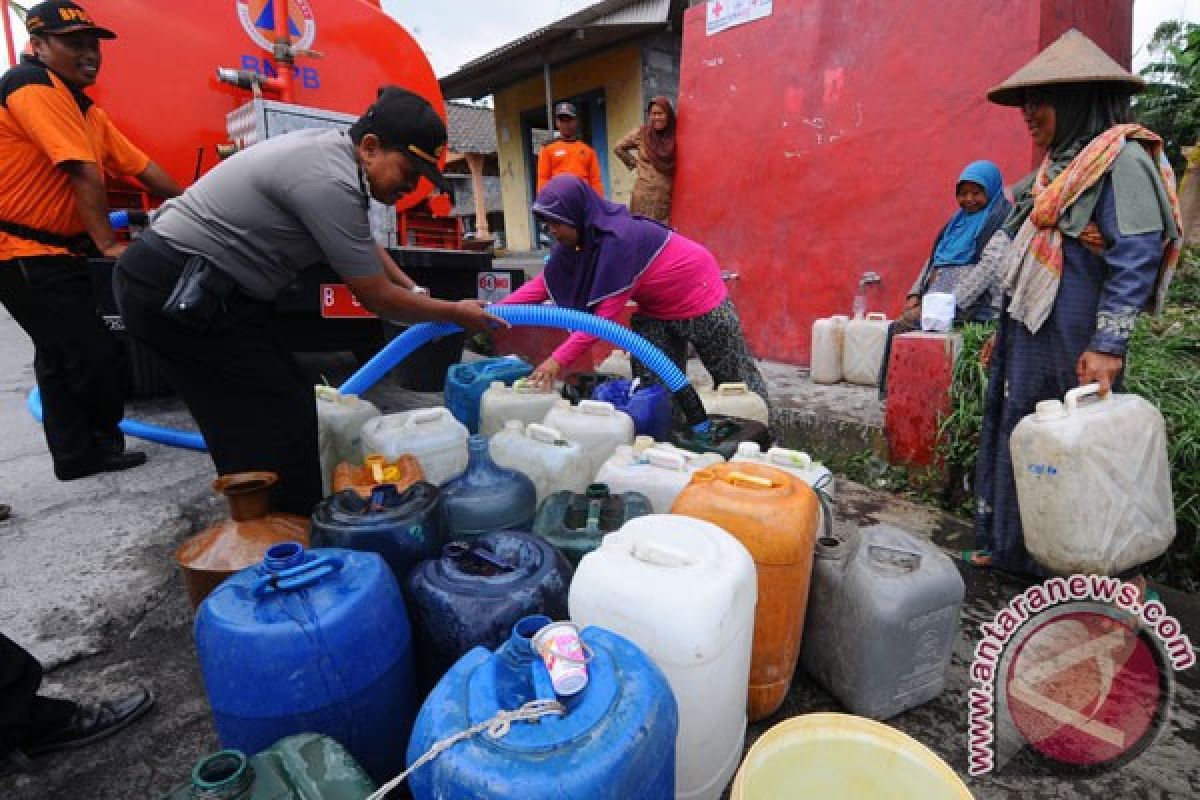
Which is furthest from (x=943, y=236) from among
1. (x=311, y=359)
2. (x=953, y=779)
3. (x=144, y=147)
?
(x=311, y=359)

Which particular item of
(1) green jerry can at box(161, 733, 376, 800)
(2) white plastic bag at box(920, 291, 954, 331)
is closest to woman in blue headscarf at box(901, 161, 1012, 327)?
(2) white plastic bag at box(920, 291, 954, 331)

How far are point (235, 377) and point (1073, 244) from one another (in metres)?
2.87

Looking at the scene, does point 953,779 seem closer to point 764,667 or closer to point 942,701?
point 764,667

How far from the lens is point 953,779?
1092 mm

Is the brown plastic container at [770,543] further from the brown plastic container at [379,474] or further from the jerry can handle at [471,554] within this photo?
the brown plastic container at [379,474]

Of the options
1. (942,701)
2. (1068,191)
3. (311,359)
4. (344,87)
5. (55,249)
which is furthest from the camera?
(311,359)

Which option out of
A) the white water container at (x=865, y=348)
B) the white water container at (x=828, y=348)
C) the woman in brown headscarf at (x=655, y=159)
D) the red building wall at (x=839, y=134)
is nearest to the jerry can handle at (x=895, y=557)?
the white water container at (x=865, y=348)

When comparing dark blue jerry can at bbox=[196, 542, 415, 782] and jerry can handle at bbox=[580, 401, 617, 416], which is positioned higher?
jerry can handle at bbox=[580, 401, 617, 416]

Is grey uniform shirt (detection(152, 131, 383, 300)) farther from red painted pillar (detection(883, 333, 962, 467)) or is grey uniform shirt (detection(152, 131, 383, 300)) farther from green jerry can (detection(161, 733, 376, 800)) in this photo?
red painted pillar (detection(883, 333, 962, 467))

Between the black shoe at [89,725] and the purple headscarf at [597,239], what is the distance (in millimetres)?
2287

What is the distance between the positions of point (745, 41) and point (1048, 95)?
3.99m

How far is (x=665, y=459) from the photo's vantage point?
2113 millimetres

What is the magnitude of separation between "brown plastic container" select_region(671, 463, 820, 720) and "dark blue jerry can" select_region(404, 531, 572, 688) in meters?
0.42

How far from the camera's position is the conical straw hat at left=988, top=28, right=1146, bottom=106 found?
79.1 inches
